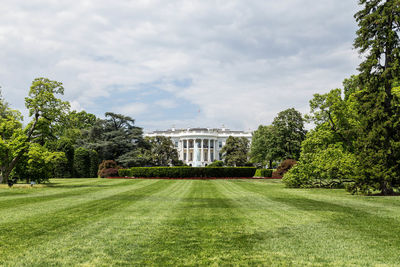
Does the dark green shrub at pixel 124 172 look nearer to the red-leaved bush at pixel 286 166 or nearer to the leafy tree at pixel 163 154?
the leafy tree at pixel 163 154

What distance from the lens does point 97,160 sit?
148 ft

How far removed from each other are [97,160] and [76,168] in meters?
3.16

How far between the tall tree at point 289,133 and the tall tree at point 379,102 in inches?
1124

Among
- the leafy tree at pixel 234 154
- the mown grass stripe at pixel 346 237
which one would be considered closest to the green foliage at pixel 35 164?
the mown grass stripe at pixel 346 237

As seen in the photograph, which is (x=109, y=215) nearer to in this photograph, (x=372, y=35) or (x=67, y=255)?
(x=67, y=255)

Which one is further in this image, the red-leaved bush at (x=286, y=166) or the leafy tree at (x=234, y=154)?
the leafy tree at (x=234, y=154)

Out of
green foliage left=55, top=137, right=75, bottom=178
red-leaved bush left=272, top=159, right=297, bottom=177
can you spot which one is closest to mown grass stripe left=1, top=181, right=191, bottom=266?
red-leaved bush left=272, top=159, right=297, bottom=177

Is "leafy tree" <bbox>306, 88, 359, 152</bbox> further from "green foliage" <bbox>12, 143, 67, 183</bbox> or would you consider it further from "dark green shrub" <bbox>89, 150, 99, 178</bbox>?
"dark green shrub" <bbox>89, 150, 99, 178</bbox>

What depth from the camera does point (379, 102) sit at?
17172 mm

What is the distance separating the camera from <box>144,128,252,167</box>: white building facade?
9669cm

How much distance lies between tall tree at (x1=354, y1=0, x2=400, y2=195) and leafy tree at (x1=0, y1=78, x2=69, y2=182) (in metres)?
21.2

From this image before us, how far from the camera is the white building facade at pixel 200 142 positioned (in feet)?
317

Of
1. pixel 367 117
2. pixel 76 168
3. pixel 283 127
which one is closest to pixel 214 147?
pixel 283 127

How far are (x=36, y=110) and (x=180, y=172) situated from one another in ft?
61.2
